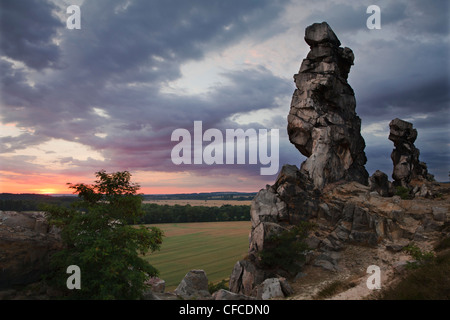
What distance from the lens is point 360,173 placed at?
53438mm

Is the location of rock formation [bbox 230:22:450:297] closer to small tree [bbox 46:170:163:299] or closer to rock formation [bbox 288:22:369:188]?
rock formation [bbox 288:22:369:188]

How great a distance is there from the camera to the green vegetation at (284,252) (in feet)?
98.6

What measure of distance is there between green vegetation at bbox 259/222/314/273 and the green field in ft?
109

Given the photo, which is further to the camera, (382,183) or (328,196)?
(382,183)

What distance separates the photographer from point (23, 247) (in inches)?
638

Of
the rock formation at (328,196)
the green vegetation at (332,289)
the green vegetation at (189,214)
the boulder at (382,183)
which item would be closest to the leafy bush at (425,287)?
the green vegetation at (332,289)

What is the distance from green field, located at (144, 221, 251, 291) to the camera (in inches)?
2776

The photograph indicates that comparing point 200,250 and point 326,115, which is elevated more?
point 326,115

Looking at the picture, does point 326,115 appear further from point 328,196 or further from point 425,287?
point 425,287

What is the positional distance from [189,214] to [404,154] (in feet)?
312

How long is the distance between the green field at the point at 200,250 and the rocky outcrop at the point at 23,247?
144 feet

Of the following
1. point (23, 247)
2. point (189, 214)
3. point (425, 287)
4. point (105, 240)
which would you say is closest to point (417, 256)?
point (425, 287)
